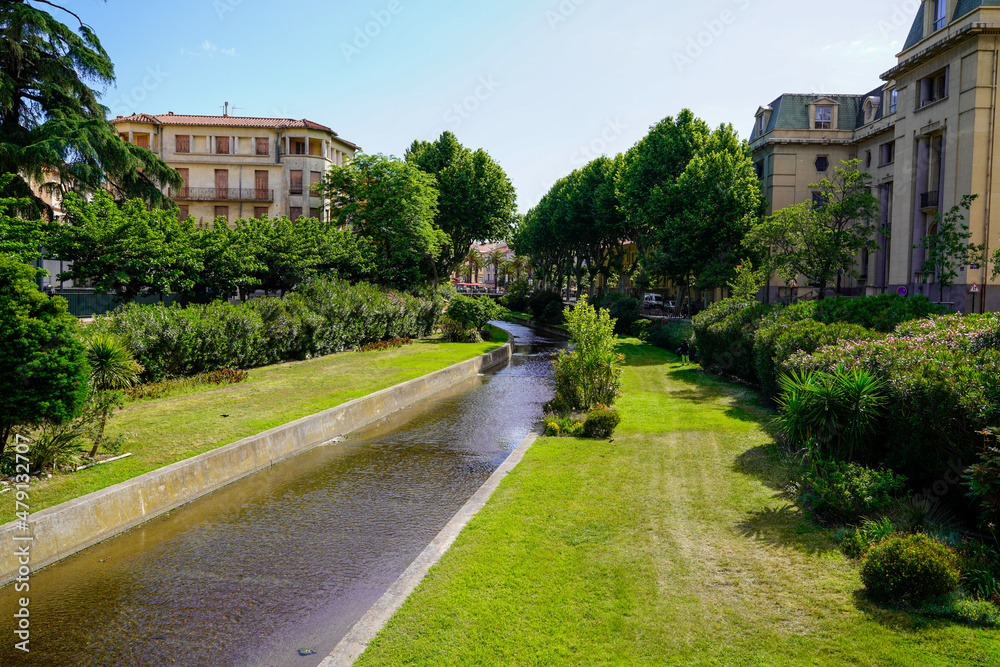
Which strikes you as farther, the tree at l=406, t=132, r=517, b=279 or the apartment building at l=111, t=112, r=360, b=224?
the apartment building at l=111, t=112, r=360, b=224

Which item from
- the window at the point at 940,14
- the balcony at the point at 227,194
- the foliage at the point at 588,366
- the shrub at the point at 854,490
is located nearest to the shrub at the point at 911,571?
the shrub at the point at 854,490

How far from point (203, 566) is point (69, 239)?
50.1 feet

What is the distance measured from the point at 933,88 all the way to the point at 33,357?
4298 cm

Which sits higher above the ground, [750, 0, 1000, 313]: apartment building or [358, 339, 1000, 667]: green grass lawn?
[750, 0, 1000, 313]: apartment building

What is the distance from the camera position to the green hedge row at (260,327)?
17370mm

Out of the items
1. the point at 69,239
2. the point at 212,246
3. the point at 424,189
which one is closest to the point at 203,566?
the point at 69,239

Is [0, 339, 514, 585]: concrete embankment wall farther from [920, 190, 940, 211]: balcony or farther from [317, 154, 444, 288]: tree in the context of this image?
[920, 190, 940, 211]: balcony

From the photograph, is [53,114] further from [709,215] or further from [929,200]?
[929,200]

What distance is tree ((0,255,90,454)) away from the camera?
8.63 meters

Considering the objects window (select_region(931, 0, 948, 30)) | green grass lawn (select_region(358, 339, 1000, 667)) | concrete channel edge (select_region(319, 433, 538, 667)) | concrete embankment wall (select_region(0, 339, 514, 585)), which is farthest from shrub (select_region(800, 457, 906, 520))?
window (select_region(931, 0, 948, 30))

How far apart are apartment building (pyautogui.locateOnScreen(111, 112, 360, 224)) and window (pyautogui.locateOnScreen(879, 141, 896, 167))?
4658cm

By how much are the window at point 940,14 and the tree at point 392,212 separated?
31.0 meters

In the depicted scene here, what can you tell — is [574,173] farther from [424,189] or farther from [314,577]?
[314,577]

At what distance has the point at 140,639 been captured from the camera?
6.35 m
